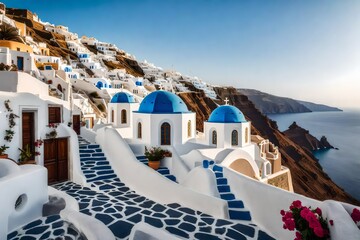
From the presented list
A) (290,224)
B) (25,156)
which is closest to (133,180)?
(25,156)

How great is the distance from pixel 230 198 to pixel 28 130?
6867 mm

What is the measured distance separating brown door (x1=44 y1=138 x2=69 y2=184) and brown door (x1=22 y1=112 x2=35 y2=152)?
50 centimetres

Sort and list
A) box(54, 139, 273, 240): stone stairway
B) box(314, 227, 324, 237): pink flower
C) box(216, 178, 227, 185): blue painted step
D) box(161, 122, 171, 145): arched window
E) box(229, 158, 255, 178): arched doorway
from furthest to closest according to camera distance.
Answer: box(229, 158, 255, 178): arched doorway
box(161, 122, 171, 145): arched window
box(216, 178, 227, 185): blue painted step
box(54, 139, 273, 240): stone stairway
box(314, 227, 324, 237): pink flower

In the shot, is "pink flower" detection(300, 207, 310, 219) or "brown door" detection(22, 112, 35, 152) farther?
"brown door" detection(22, 112, 35, 152)

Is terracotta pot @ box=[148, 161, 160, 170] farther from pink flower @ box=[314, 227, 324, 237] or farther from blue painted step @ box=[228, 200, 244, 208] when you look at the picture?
pink flower @ box=[314, 227, 324, 237]

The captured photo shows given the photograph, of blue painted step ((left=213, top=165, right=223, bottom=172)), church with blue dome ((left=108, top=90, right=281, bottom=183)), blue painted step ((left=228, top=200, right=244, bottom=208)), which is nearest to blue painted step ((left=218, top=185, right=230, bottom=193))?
blue painted step ((left=228, top=200, right=244, bottom=208))

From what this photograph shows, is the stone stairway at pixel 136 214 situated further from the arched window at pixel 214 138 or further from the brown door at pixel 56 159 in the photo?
the arched window at pixel 214 138

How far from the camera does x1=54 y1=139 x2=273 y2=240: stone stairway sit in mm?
5348

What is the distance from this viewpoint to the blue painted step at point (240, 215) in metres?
6.33

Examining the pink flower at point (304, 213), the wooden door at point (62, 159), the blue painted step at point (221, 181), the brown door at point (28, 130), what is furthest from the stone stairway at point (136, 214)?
the pink flower at point (304, 213)

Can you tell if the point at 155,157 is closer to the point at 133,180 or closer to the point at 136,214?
the point at 133,180

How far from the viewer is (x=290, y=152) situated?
206 ft

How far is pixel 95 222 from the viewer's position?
13.9 ft

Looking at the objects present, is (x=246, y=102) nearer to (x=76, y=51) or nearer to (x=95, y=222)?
(x=76, y=51)
